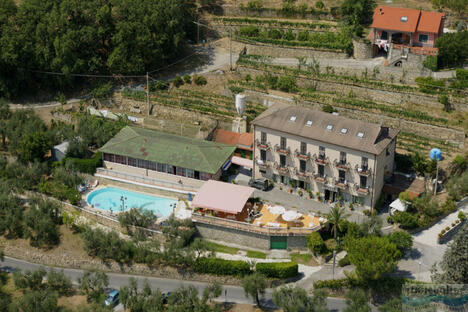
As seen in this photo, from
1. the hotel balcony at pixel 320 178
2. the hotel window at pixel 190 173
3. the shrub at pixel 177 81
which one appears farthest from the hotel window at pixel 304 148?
the shrub at pixel 177 81

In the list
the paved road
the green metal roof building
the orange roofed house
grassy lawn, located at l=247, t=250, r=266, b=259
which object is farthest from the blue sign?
the green metal roof building

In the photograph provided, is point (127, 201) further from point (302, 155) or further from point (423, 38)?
point (423, 38)

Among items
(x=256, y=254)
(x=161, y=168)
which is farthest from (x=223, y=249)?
(x=161, y=168)

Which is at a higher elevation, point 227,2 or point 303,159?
point 227,2

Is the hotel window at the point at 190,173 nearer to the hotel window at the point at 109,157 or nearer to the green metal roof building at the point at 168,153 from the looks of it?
the green metal roof building at the point at 168,153

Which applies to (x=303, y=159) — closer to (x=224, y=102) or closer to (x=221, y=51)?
(x=224, y=102)

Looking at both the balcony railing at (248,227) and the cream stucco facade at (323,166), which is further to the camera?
the cream stucco facade at (323,166)

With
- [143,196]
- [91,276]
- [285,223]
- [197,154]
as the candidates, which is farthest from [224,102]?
[91,276]
